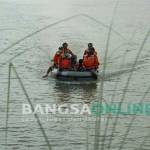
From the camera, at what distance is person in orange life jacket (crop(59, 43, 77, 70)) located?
18547 mm

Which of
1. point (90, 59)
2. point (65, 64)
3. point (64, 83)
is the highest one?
point (90, 59)

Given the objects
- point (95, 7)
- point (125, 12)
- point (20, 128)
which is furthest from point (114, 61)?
point (95, 7)

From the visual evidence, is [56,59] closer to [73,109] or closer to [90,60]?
[90,60]

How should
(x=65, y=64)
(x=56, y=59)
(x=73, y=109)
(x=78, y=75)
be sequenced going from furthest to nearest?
(x=56, y=59)
(x=65, y=64)
(x=78, y=75)
(x=73, y=109)

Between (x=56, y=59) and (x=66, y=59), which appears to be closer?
(x=66, y=59)

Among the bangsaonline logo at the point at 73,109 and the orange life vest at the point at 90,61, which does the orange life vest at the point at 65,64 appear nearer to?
the orange life vest at the point at 90,61

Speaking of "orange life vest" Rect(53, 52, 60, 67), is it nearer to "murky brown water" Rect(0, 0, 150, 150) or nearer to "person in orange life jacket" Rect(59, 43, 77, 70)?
"person in orange life jacket" Rect(59, 43, 77, 70)

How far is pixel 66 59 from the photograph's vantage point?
61.0 ft

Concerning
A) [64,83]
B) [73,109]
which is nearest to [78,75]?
[64,83]

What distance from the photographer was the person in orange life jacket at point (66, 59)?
1855 cm

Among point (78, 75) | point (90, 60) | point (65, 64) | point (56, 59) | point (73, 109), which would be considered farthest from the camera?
point (56, 59)

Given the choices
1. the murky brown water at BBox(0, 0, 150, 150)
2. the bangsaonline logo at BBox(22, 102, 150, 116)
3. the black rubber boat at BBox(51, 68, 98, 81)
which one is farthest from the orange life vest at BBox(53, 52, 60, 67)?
the bangsaonline logo at BBox(22, 102, 150, 116)

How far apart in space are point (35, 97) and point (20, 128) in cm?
406

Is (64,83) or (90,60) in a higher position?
(90,60)
